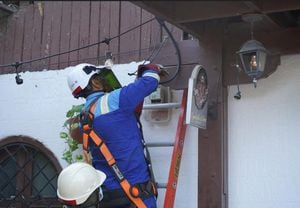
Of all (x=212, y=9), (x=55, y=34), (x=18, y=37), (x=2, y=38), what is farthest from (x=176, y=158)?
(x=2, y=38)

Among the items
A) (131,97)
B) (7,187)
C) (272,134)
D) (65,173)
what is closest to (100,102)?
(131,97)

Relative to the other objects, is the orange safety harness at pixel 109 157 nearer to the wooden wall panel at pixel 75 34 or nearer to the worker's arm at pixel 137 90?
the worker's arm at pixel 137 90

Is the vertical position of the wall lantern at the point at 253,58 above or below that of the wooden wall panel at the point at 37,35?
below

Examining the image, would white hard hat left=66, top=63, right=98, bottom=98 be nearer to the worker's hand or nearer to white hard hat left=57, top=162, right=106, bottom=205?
the worker's hand

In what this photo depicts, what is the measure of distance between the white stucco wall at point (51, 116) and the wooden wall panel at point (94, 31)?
0.33m

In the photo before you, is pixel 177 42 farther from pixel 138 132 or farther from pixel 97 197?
pixel 97 197

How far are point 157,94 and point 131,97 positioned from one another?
88 centimetres

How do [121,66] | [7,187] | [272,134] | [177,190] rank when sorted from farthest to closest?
[7,187] → [121,66] → [177,190] → [272,134]

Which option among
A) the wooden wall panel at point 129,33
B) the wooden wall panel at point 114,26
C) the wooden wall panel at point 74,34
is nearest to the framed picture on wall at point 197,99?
the wooden wall panel at point 129,33

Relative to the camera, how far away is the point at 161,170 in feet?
17.9

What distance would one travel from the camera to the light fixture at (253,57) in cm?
449

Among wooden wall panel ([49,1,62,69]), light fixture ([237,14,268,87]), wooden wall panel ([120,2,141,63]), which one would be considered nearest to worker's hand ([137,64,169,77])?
light fixture ([237,14,268,87])

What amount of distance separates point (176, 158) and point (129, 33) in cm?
157

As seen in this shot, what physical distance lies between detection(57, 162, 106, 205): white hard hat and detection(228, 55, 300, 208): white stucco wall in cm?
143
